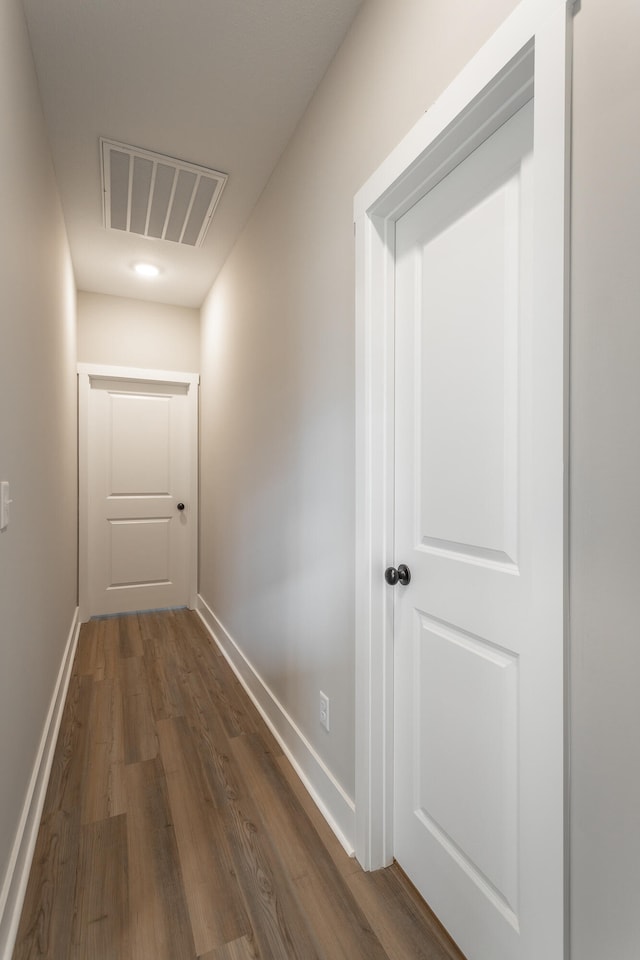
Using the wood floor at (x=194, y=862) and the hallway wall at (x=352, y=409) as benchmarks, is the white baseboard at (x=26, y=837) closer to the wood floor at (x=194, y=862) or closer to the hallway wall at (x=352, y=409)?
the wood floor at (x=194, y=862)

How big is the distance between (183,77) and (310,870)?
8.84ft

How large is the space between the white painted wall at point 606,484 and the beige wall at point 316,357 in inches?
15.1

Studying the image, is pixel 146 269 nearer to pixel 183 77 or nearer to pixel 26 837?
pixel 183 77

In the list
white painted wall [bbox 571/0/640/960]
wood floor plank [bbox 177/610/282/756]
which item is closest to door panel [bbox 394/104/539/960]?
white painted wall [bbox 571/0/640/960]

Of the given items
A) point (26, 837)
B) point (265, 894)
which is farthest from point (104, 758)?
point (265, 894)

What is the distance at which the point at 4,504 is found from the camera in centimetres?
118

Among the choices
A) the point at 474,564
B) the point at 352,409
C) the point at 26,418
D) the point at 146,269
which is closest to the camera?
the point at 474,564

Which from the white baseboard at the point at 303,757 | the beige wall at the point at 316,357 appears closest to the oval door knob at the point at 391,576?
the beige wall at the point at 316,357

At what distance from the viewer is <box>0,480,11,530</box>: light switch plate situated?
1.15 meters

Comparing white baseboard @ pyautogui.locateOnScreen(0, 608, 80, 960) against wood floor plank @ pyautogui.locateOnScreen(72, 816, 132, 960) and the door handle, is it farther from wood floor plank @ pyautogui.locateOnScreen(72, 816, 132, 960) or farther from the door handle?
the door handle

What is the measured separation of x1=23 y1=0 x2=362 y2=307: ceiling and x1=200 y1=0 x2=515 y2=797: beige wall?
0.10 m

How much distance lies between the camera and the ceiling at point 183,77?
1.44 m

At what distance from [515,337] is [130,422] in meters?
3.52

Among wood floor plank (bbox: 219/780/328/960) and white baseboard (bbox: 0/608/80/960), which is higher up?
white baseboard (bbox: 0/608/80/960)
